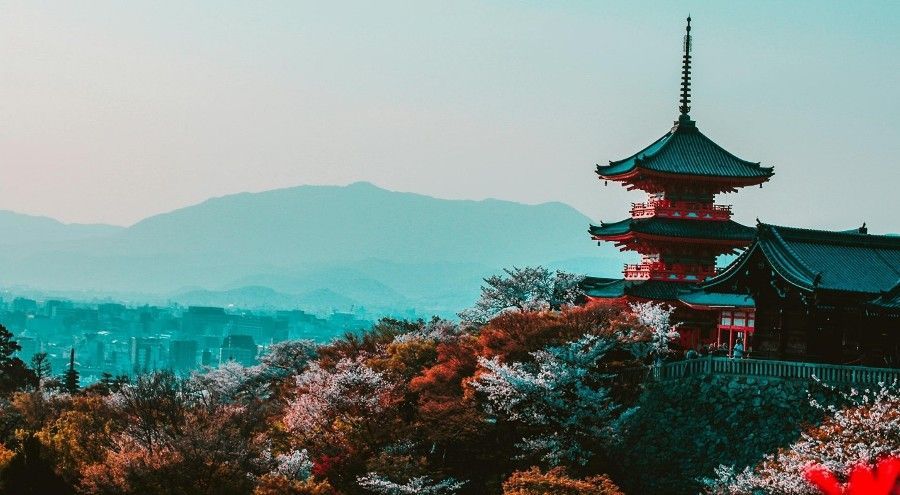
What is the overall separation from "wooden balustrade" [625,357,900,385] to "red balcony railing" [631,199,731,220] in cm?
1266

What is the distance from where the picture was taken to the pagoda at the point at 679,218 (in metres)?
52.6

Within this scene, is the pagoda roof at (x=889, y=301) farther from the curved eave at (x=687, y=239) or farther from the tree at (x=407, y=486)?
the curved eave at (x=687, y=239)

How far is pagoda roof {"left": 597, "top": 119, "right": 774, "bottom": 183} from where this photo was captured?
52875mm

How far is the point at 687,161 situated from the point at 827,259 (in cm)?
1445

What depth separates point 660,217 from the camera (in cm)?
5362

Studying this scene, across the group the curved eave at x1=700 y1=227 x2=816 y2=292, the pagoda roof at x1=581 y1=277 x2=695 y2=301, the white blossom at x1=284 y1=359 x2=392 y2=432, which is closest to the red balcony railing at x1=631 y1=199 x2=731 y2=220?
the pagoda roof at x1=581 y1=277 x2=695 y2=301

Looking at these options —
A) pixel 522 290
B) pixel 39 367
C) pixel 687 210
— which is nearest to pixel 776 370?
pixel 687 210

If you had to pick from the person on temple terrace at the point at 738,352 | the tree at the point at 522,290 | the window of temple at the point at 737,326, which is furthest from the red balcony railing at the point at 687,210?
the person on temple terrace at the point at 738,352

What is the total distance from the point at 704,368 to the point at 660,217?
47.7 ft

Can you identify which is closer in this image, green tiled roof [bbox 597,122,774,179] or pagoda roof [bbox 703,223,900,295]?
pagoda roof [bbox 703,223,900,295]

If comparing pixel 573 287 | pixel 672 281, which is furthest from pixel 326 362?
pixel 672 281

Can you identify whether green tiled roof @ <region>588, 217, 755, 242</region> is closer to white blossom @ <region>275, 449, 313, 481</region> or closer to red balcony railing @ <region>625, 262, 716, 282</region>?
red balcony railing @ <region>625, 262, 716, 282</region>

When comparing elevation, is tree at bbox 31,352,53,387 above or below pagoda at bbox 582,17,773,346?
below

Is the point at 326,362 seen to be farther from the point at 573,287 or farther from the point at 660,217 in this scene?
the point at 660,217
